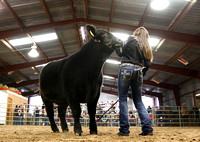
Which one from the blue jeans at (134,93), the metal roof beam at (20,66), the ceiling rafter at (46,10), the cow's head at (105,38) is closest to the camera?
the blue jeans at (134,93)

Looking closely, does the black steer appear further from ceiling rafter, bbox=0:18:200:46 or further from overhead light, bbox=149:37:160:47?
overhead light, bbox=149:37:160:47

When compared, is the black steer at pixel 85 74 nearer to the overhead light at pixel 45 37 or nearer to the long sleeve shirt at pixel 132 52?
the long sleeve shirt at pixel 132 52

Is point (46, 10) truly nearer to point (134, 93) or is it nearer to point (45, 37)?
point (45, 37)

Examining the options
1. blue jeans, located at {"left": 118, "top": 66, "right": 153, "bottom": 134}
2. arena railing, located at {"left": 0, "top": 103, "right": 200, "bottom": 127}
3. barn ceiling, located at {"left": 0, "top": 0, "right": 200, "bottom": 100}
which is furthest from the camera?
arena railing, located at {"left": 0, "top": 103, "right": 200, "bottom": 127}

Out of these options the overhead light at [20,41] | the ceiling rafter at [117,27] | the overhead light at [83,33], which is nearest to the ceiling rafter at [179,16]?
the ceiling rafter at [117,27]

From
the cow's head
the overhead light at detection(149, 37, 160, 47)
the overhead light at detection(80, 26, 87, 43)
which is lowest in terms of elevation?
the cow's head

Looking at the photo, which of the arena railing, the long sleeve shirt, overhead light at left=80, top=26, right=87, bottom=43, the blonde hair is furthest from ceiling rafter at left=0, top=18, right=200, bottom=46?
the long sleeve shirt

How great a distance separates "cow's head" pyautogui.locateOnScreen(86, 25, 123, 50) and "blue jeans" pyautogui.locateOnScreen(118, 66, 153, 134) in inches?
13.3

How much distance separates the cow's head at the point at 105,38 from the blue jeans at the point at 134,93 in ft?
1.10

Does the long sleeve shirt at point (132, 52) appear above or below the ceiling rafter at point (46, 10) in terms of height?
below

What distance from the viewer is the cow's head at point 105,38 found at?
2.73 m

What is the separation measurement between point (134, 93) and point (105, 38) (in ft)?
2.87

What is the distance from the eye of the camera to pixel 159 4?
734 cm

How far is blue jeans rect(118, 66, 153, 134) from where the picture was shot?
8.52 feet
